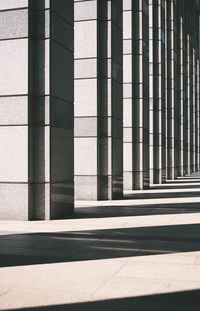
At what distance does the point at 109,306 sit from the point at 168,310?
66cm

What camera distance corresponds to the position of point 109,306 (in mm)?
5328

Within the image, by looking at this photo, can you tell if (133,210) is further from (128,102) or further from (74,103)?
(128,102)

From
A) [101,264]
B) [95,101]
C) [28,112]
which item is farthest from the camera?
[95,101]

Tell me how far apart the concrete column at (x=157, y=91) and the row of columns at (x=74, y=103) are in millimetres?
65

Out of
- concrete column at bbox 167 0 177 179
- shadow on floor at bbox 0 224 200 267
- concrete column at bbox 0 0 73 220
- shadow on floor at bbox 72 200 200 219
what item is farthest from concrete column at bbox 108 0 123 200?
concrete column at bbox 167 0 177 179

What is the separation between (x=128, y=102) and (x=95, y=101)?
5.94 m

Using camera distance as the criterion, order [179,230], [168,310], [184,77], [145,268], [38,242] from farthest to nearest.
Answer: [184,77], [179,230], [38,242], [145,268], [168,310]

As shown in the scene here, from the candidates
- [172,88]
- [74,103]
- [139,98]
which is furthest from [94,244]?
[172,88]

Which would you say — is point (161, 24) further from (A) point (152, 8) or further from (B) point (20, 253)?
(B) point (20, 253)

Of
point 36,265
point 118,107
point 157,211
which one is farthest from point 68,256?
point 118,107

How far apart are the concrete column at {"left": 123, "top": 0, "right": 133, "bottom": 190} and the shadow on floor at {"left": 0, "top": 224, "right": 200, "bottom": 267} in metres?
12.2

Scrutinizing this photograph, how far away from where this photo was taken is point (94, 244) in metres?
9.05

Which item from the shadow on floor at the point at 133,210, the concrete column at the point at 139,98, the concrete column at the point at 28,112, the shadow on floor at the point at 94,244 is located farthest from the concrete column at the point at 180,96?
the shadow on floor at the point at 94,244

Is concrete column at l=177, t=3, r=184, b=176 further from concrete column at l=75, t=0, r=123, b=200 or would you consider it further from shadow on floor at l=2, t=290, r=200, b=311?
shadow on floor at l=2, t=290, r=200, b=311
